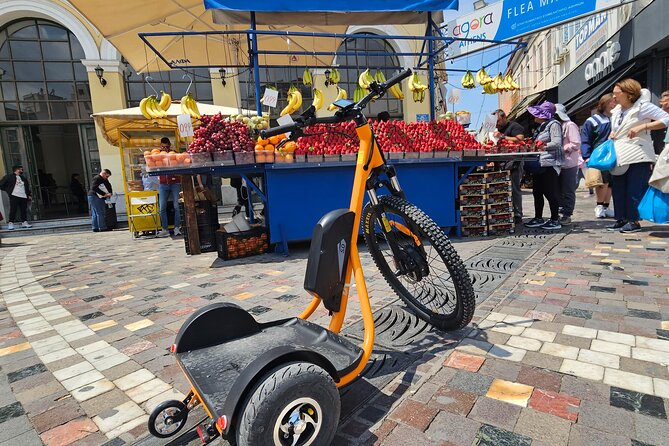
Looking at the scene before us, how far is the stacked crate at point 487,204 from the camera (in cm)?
582

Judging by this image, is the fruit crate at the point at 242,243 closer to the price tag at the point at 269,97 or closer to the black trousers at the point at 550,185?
the price tag at the point at 269,97

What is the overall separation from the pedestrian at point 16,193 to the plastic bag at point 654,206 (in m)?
15.0

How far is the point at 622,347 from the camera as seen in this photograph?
2.19 metres

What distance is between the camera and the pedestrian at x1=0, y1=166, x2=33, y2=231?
1121cm

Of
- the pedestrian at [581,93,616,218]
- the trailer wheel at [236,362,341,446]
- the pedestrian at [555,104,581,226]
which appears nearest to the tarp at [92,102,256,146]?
the pedestrian at [555,104,581,226]

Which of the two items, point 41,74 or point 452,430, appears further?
point 41,74

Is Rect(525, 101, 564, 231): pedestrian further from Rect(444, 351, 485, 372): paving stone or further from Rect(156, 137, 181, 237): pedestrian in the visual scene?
Rect(156, 137, 181, 237): pedestrian

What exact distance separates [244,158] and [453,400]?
4088mm

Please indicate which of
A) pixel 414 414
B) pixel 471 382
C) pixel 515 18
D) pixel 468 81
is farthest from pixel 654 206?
pixel 515 18

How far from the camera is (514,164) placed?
6398 millimetres

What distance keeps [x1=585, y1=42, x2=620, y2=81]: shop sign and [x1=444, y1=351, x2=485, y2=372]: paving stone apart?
42.8ft

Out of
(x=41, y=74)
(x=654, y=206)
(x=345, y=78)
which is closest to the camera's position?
(x=654, y=206)

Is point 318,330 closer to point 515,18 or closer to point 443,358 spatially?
point 443,358

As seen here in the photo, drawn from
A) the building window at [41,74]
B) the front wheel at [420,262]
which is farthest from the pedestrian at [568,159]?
the building window at [41,74]
